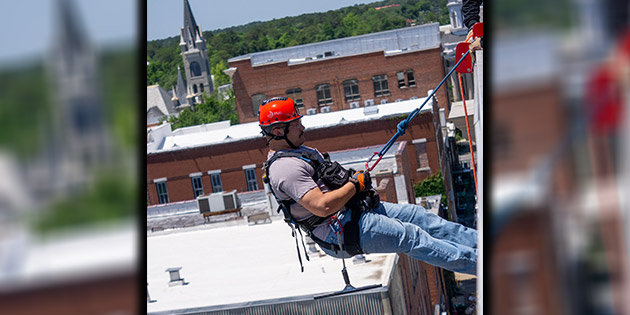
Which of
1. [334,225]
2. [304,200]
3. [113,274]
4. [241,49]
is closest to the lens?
[113,274]

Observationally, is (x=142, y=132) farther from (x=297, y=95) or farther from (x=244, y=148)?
(x=297, y=95)

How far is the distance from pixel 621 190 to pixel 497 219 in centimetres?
16

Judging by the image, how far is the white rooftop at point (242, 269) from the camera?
27.1 feet

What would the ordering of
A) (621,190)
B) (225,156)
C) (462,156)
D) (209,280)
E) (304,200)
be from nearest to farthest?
(621,190), (304,200), (209,280), (225,156), (462,156)

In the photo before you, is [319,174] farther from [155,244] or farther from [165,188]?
[165,188]

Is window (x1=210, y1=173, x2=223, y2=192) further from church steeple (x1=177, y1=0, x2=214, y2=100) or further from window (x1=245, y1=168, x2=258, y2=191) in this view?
church steeple (x1=177, y1=0, x2=214, y2=100)

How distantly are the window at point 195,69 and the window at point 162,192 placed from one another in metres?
53.5

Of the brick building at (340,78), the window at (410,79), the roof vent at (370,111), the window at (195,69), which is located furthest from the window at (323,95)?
the window at (195,69)

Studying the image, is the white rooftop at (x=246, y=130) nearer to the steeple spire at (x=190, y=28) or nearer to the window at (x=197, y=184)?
the window at (x=197, y=184)

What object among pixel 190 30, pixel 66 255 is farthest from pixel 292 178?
pixel 190 30

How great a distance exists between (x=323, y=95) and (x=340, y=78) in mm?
1302

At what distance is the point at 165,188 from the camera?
2523 centimetres

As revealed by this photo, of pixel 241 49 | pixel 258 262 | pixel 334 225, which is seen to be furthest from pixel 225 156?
pixel 241 49

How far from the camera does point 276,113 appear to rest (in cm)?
336
